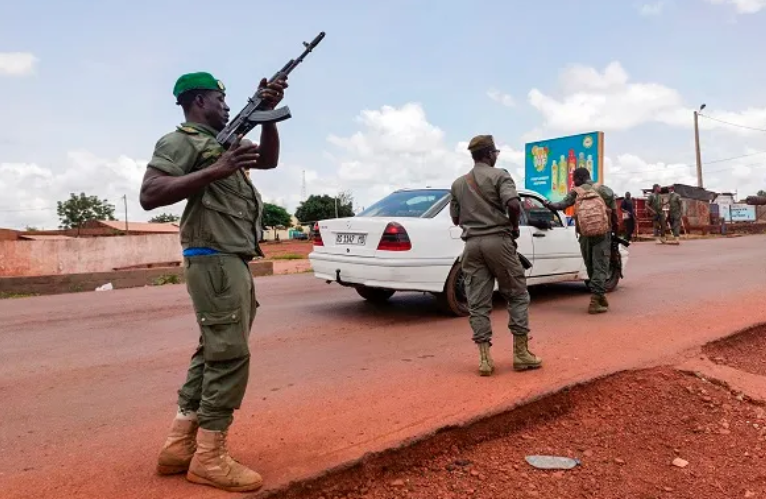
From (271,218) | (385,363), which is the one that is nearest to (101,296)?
(385,363)

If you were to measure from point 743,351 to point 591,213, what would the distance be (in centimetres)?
195

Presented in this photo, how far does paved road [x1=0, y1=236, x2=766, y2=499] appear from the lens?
286 cm

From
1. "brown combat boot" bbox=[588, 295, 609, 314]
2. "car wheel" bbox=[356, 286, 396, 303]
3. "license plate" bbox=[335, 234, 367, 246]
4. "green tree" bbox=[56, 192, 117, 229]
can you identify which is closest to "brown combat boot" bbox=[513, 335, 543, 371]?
"license plate" bbox=[335, 234, 367, 246]

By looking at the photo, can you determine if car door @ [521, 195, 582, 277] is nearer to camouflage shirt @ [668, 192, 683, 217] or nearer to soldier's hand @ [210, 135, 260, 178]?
soldier's hand @ [210, 135, 260, 178]

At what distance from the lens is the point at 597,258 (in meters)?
6.39

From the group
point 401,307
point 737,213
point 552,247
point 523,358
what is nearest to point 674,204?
point 552,247

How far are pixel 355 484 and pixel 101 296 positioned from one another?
315 inches

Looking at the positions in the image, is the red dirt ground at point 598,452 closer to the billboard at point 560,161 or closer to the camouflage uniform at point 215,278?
the camouflage uniform at point 215,278

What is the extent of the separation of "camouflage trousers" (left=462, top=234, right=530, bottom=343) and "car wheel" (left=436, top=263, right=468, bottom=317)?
2051mm

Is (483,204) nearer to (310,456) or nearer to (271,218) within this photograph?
(310,456)

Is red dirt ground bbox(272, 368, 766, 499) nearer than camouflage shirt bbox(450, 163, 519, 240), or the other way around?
red dirt ground bbox(272, 368, 766, 499)

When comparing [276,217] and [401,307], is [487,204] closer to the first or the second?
[401,307]

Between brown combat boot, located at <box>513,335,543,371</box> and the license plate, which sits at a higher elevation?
the license plate

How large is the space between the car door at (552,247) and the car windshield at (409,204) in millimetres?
1219
